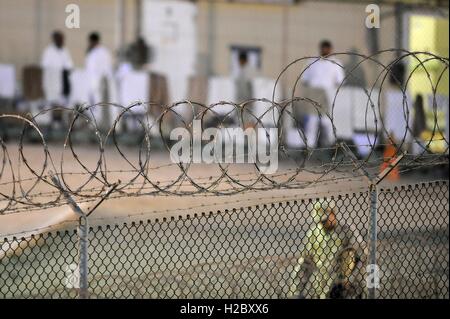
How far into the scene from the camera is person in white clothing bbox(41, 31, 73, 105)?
16516 mm

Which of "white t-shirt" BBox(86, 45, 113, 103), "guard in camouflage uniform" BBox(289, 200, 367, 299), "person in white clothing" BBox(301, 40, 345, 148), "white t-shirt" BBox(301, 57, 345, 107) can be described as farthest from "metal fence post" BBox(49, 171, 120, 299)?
"white t-shirt" BBox(86, 45, 113, 103)

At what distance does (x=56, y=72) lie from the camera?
1656 cm

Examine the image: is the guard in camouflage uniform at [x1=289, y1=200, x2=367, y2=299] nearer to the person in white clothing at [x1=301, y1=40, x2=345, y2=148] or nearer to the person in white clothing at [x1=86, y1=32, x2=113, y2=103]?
the person in white clothing at [x1=301, y1=40, x2=345, y2=148]

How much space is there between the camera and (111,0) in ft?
55.6

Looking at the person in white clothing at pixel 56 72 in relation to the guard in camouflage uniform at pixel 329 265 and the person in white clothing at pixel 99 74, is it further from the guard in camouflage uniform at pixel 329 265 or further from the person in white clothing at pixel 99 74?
the guard in camouflage uniform at pixel 329 265

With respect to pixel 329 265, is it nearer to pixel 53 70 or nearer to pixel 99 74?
pixel 99 74

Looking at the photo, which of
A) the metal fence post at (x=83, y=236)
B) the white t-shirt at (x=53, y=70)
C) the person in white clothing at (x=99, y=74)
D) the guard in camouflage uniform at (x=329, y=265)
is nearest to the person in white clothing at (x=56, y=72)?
the white t-shirt at (x=53, y=70)

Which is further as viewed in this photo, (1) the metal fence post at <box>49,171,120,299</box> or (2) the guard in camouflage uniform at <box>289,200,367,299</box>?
(2) the guard in camouflage uniform at <box>289,200,367,299</box>

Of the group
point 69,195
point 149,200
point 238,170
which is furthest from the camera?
point 238,170

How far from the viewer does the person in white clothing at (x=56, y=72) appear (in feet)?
54.2
